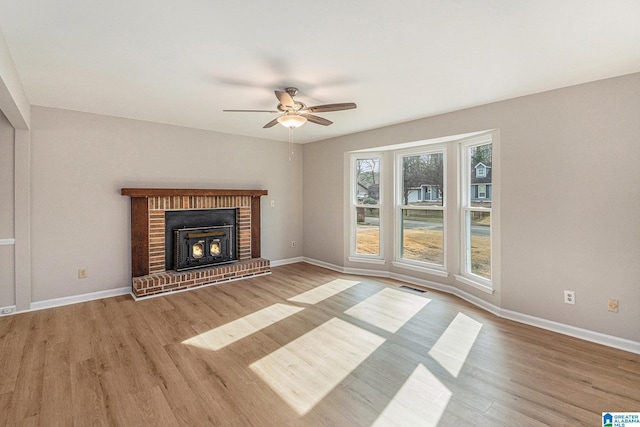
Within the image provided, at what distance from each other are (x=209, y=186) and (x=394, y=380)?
4.18m

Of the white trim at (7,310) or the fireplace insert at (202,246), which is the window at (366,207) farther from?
the white trim at (7,310)

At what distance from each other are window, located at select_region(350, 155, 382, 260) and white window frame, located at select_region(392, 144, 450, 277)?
1.05 feet

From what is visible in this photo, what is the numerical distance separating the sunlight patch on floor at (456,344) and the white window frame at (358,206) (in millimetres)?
2031

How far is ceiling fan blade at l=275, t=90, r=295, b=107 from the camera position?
2748 millimetres

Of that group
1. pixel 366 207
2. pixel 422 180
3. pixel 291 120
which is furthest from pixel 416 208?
pixel 291 120

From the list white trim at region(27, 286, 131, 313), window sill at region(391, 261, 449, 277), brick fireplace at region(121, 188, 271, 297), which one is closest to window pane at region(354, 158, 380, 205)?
window sill at region(391, 261, 449, 277)

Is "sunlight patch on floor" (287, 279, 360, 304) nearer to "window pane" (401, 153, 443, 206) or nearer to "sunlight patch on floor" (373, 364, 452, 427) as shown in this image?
"window pane" (401, 153, 443, 206)

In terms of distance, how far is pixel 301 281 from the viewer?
498 centimetres

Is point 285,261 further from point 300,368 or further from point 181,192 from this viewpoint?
point 300,368

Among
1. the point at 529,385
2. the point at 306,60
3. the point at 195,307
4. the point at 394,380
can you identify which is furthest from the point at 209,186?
the point at 529,385

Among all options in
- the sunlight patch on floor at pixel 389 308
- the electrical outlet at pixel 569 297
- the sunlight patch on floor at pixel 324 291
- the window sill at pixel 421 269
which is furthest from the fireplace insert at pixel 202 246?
the electrical outlet at pixel 569 297

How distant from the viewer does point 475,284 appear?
13.0ft

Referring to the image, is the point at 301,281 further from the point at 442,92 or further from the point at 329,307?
the point at 442,92

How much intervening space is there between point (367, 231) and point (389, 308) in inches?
76.4
